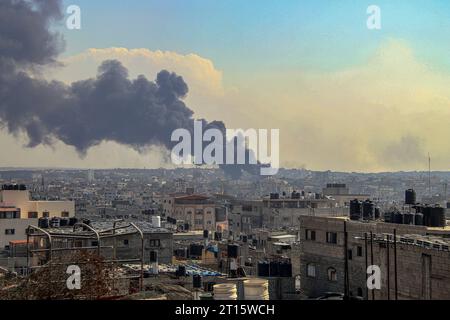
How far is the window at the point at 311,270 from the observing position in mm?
24391

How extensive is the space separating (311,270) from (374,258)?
7.56 metres

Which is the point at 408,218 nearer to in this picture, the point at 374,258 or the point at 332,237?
the point at 332,237

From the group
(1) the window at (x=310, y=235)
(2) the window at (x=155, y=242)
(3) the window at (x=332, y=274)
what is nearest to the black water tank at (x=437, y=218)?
(3) the window at (x=332, y=274)

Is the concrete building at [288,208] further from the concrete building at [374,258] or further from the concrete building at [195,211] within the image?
the concrete building at [374,258]

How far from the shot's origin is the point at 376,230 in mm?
21375

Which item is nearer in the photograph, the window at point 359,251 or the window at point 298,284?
the window at point 359,251

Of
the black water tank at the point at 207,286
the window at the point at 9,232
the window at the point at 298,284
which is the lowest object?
the window at the point at 298,284

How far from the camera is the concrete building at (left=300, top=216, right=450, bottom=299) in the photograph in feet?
47.8

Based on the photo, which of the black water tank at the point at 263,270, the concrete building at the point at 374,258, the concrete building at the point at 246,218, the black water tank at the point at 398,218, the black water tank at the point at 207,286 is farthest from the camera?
the concrete building at the point at 246,218

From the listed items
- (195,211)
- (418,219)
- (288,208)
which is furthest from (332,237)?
(195,211)

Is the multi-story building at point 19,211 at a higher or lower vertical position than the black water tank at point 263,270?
higher

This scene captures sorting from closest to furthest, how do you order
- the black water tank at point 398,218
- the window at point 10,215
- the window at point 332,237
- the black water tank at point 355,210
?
the black water tank at point 398,218
the window at point 332,237
the black water tank at point 355,210
the window at point 10,215
